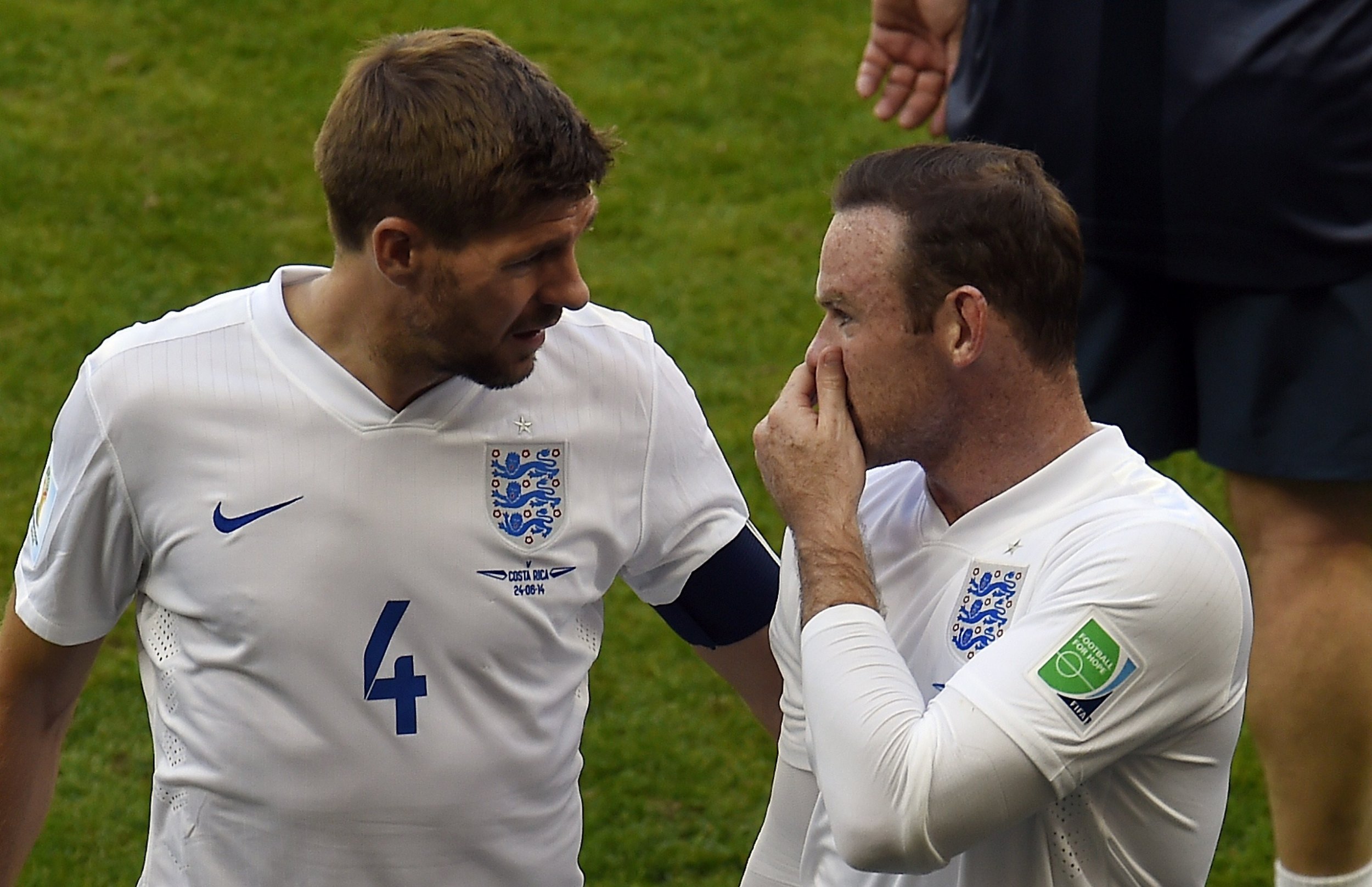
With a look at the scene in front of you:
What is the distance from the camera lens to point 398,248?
9.14 feet

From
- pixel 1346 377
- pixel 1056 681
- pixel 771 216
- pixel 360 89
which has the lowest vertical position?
pixel 771 216

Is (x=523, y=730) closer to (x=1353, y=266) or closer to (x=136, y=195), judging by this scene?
(x=1353, y=266)

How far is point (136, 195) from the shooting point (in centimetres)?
723

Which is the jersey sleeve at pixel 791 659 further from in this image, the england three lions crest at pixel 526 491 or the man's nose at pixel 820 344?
the england three lions crest at pixel 526 491

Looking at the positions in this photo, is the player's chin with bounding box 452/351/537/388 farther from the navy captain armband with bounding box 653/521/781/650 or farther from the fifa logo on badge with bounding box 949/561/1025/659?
the fifa logo on badge with bounding box 949/561/1025/659

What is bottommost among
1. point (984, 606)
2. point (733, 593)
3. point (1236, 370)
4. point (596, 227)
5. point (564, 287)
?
point (596, 227)

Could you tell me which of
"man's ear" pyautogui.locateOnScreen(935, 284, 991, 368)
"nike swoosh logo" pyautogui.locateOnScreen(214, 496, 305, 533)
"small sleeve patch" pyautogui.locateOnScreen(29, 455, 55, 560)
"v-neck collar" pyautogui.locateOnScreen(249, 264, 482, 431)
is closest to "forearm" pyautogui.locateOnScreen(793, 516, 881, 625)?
"man's ear" pyautogui.locateOnScreen(935, 284, 991, 368)

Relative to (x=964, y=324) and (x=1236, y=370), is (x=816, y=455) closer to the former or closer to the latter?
(x=964, y=324)

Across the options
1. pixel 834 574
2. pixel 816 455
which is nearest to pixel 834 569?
pixel 834 574

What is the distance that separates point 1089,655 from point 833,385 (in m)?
0.57

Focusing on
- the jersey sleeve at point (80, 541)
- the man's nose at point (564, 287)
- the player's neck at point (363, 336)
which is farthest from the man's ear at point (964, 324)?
the jersey sleeve at point (80, 541)

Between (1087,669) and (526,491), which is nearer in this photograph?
(1087,669)

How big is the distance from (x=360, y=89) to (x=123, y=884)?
2414mm

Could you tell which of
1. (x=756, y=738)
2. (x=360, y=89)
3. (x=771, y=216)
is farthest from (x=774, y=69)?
(x=360, y=89)
